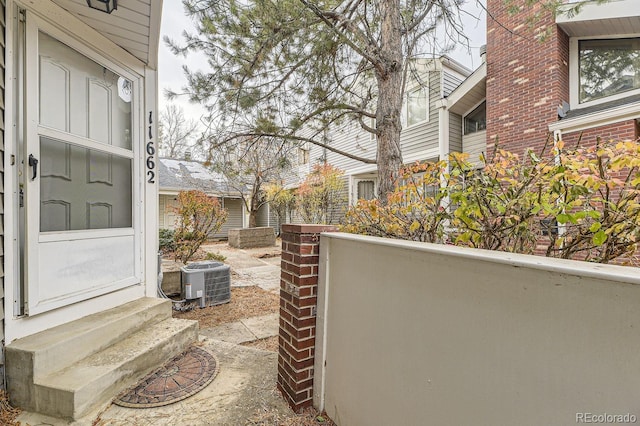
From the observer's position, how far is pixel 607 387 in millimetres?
855

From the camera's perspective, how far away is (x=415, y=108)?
9492mm

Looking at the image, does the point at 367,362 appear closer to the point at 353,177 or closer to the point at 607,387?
the point at 607,387

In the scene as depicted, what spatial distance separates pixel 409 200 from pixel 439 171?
0.68 metres

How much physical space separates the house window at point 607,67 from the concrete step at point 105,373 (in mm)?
8017

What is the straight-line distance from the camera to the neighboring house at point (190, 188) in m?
13.4

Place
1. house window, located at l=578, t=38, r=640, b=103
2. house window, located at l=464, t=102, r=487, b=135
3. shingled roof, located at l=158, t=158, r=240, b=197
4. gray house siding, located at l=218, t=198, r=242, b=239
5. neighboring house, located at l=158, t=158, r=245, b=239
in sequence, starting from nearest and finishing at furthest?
house window, located at l=578, t=38, r=640, b=103, house window, located at l=464, t=102, r=487, b=135, neighboring house, located at l=158, t=158, r=245, b=239, shingled roof, located at l=158, t=158, r=240, b=197, gray house siding, located at l=218, t=198, r=242, b=239

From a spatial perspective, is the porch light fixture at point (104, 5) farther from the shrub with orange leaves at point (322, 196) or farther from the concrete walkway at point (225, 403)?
the shrub with orange leaves at point (322, 196)

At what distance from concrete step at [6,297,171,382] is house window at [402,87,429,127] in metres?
8.71

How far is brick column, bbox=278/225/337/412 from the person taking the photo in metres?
2.14

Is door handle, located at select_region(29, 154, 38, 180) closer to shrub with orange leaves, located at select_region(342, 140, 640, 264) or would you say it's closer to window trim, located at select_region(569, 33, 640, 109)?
shrub with orange leaves, located at select_region(342, 140, 640, 264)

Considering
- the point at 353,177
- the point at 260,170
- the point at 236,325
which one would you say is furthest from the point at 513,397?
the point at 260,170

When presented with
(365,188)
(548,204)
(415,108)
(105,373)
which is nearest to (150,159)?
(105,373)

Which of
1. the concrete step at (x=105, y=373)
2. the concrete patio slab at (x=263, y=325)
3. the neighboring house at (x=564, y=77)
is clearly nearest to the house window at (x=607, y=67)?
the neighboring house at (x=564, y=77)

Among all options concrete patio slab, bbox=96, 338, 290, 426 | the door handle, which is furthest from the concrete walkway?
the door handle
